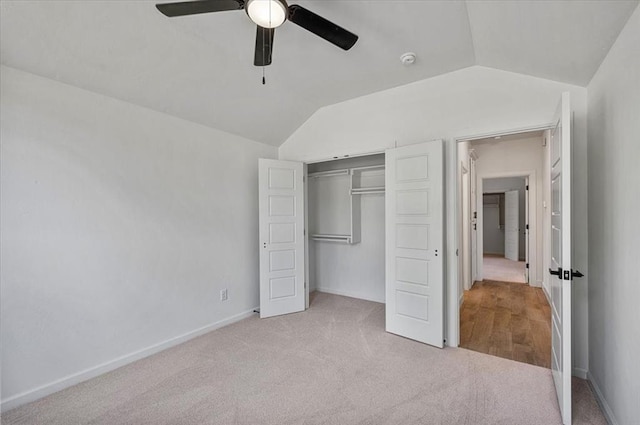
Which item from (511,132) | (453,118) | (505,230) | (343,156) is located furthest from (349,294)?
(505,230)

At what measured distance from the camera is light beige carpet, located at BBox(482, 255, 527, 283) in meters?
5.66

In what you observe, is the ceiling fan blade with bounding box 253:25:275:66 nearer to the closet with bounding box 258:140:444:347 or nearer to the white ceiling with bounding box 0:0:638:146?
the white ceiling with bounding box 0:0:638:146

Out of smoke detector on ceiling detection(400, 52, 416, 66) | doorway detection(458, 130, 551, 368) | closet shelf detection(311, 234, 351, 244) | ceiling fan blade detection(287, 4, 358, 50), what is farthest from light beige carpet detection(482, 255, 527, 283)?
ceiling fan blade detection(287, 4, 358, 50)

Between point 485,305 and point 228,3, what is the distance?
4.60 m

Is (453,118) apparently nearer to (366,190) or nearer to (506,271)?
(366,190)

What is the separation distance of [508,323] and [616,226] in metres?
2.18

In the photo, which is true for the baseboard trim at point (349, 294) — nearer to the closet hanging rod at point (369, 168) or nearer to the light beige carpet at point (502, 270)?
the closet hanging rod at point (369, 168)

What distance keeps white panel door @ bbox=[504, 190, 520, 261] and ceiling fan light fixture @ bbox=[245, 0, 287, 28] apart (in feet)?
25.9

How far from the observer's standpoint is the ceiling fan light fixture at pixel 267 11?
1.43 meters

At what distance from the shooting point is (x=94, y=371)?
2398 mm

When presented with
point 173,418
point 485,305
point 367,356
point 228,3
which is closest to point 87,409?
point 173,418

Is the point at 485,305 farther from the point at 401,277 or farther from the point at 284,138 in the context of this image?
the point at 284,138

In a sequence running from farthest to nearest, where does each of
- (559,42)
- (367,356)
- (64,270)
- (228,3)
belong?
(367,356) < (64,270) < (559,42) < (228,3)

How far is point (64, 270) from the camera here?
226 centimetres
